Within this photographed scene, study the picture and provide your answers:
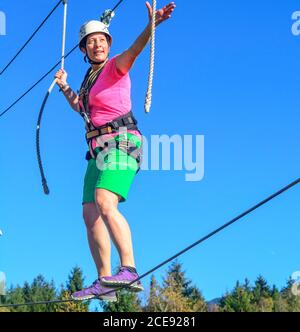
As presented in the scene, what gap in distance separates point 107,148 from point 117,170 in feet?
0.61

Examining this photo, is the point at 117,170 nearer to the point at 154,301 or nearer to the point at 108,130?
the point at 108,130

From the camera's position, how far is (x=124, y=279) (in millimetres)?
4965

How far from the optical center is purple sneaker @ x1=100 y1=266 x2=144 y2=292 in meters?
4.96

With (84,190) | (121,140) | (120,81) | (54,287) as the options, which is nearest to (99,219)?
(84,190)

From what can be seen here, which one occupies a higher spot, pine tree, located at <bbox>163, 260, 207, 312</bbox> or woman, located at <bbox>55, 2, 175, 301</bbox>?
pine tree, located at <bbox>163, 260, 207, 312</bbox>

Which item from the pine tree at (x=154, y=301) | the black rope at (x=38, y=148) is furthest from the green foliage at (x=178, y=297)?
the black rope at (x=38, y=148)

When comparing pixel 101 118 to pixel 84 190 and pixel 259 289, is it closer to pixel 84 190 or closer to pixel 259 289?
pixel 84 190

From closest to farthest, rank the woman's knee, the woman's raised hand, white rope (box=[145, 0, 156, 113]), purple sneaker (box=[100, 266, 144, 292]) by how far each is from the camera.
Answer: white rope (box=[145, 0, 156, 113]) < purple sneaker (box=[100, 266, 144, 292]) < the woman's knee < the woman's raised hand

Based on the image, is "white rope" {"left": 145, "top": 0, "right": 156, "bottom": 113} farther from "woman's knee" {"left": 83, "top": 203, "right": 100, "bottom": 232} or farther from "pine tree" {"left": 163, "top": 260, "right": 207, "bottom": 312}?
"pine tree" {"left": 163, "top": 260, "right": 207, "bottom": 312}

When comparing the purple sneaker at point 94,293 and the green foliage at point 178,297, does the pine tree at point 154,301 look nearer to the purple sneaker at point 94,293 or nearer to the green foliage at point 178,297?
the green foliage at point 178,297

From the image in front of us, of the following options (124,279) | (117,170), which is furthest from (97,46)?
(124,279)

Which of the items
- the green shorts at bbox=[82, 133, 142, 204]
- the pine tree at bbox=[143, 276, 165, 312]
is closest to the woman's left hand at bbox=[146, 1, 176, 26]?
the green shorts at bbox=[82, 133, 142, 204]

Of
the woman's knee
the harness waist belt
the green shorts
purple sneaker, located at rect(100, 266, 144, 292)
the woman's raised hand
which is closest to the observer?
purple sneaker, located at rect(100, 266, 144, 292)
